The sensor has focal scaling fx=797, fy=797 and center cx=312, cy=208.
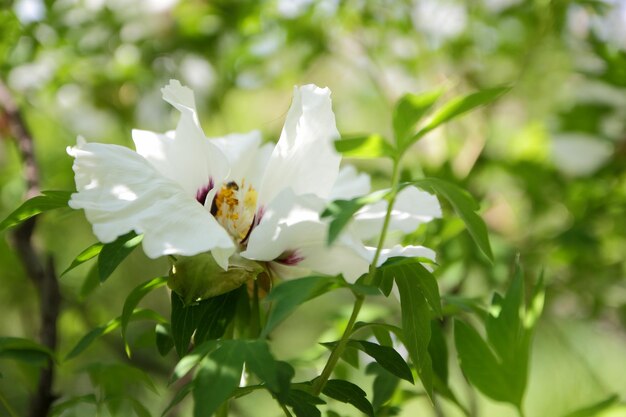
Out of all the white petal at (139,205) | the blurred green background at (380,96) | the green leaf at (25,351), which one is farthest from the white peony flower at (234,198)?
the blurred green background at (380,96)

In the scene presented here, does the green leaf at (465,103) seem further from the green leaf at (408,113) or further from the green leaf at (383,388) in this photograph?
the green leaf at (383,388)

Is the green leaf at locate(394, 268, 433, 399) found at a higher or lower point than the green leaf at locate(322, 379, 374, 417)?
higher

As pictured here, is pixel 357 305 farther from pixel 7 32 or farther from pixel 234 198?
pixel 7 32

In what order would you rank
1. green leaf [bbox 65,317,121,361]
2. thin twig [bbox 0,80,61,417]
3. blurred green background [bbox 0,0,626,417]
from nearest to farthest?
green leaf [bbox 65,317,121,361]
thin twig [bbox 0,80,61,417]
blurred green background [bbox 0,0,626,417]

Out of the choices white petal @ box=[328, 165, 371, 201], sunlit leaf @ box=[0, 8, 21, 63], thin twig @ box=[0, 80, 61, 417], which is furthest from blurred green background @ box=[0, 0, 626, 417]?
white petal @ box=[328, 165, 371, 201]

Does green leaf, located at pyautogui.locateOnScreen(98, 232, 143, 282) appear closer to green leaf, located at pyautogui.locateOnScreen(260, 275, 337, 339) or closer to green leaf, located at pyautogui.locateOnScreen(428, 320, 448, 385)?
green leaf, located at pyautogui.locateOnScreen(260, 275, 337, 339)

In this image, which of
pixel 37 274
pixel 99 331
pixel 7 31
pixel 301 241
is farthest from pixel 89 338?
pixel 7 31

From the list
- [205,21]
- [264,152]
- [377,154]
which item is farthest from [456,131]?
[377,154]
